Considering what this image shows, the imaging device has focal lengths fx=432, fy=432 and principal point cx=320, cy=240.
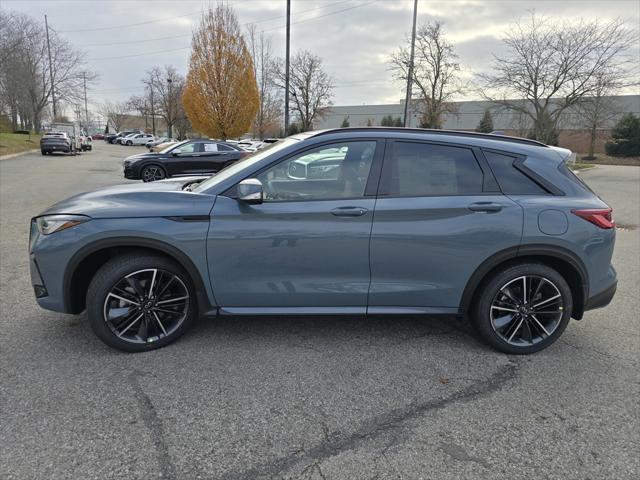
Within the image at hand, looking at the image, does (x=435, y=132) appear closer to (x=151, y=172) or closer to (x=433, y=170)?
(x=433, y=170)

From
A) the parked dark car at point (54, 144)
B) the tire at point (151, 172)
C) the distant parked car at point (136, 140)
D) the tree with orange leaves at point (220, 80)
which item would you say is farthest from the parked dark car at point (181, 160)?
the distant parked car at point (136, 140)

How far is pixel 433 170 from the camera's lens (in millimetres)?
3416

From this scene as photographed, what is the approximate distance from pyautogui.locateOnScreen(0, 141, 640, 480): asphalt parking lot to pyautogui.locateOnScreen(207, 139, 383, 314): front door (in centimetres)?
46

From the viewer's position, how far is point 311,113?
4559 centimetres

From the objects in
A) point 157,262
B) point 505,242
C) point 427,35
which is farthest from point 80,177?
point 427,35

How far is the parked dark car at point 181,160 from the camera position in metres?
14.3

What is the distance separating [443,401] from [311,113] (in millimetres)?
45119

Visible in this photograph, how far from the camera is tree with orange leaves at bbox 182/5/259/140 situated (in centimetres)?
2414

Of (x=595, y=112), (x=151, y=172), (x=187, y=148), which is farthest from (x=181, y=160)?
(x=595, y=112)

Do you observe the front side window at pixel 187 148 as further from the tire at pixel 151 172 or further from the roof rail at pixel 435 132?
the roof rail at pixel 435 132

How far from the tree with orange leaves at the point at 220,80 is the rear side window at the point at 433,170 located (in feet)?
76.8

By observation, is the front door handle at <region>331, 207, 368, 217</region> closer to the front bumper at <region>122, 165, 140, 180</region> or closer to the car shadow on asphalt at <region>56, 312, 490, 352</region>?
the car shadow on asphalt at <region>56, 312, 490, 352</region>

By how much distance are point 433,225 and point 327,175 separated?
92 cm

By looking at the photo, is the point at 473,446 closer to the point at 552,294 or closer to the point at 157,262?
the point at 552,294
